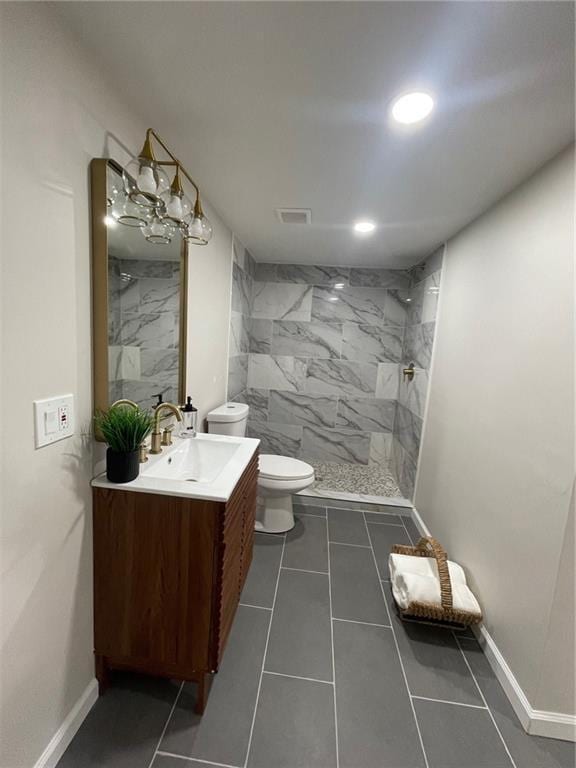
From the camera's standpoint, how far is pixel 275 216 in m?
2.20

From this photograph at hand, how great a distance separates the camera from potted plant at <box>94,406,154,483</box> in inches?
43.9

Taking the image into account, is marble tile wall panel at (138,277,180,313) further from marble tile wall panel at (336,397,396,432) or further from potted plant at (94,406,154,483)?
marble tile wall panel at (336,397,396,432)

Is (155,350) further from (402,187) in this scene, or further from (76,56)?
(402,187)

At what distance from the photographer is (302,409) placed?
3.68 meters

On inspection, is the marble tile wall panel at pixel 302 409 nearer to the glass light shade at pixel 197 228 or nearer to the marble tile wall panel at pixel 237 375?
the marble tile wall panel at pixel 237 375

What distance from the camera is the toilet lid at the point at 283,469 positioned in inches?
89.7

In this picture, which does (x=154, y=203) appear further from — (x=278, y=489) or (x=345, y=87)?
(x=278, y=489)

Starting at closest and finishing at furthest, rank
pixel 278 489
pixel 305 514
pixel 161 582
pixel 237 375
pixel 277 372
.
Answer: pixel 161 582 < pixel 278 489 < pixel 305 514 < pixel 237 375 < pixel 277 372

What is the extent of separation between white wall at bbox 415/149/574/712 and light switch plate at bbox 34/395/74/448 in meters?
1.72

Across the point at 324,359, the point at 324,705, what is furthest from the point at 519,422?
the point at 324,359

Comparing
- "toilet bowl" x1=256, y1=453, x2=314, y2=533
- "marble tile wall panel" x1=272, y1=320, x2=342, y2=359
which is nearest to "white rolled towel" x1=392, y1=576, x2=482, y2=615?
"toilet bowl" x1=256, y1=453, x2=314, y2=533

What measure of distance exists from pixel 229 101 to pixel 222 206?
959 millimetres

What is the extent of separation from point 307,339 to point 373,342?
0.73m

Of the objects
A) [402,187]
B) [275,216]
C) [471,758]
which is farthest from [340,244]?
[471,758]
